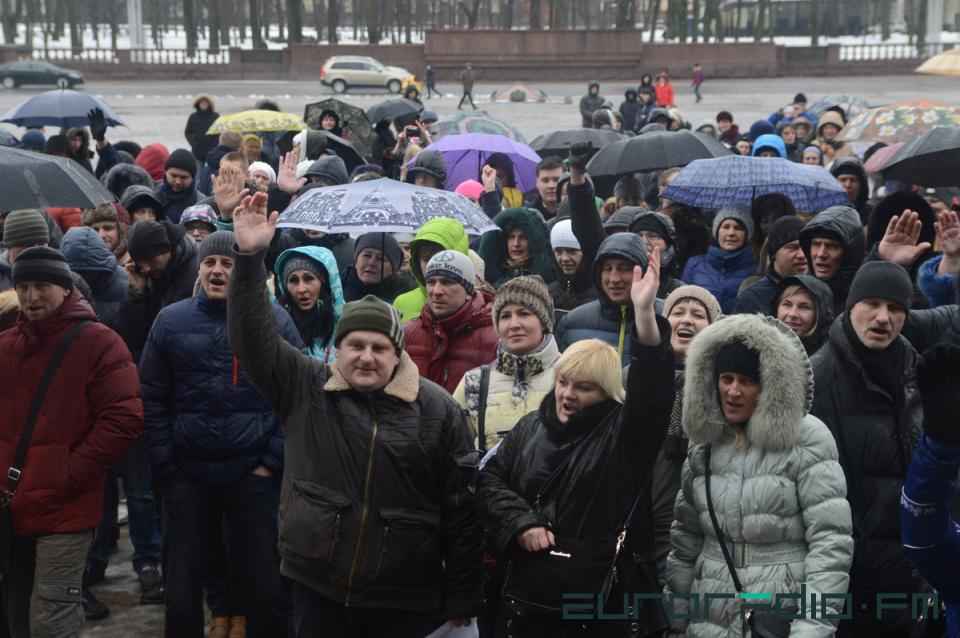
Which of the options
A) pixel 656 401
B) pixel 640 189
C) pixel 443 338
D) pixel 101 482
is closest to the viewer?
pixel 656 401

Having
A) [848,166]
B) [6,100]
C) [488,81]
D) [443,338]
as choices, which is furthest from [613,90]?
[443,338]

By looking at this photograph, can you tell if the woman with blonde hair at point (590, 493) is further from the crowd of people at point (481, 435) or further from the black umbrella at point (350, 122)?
the black umbrella at point (350, 122)

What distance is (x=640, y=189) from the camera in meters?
9.38

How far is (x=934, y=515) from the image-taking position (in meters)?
3.34

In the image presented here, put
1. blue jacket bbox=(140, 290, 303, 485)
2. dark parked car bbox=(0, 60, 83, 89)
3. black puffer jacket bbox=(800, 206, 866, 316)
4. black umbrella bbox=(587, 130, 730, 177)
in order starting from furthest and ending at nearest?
dark parked car bbox=(0, 60, 83, 89)
black umbrella bbox=(587, 130, 730, 177)
black puffer jacket bbox=(800, 206, 866, 316)
blue jacket bbox=(140, 290, 303, 485)

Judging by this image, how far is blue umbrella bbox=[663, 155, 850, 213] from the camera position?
8.14 metres

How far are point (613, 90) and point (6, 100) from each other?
20837mm

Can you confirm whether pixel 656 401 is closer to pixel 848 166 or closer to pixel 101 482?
pixel 101 482

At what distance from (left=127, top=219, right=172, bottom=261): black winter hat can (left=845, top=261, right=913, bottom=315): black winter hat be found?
333 cm

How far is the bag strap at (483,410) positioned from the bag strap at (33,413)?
164 centimetres

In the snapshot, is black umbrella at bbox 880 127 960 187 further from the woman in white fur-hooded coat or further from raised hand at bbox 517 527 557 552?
raised hand at bbox 517 527 557 552

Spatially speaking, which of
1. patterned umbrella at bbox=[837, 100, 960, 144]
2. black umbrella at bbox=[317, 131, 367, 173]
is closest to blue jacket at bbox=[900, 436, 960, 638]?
patterned umbrella at bbox=[837, 100, 960, 144]

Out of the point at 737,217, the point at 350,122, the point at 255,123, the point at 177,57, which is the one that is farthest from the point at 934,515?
the point at 177,57

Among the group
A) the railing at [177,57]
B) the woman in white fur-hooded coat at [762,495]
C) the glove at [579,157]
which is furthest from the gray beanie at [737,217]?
the railing at [177,57]
